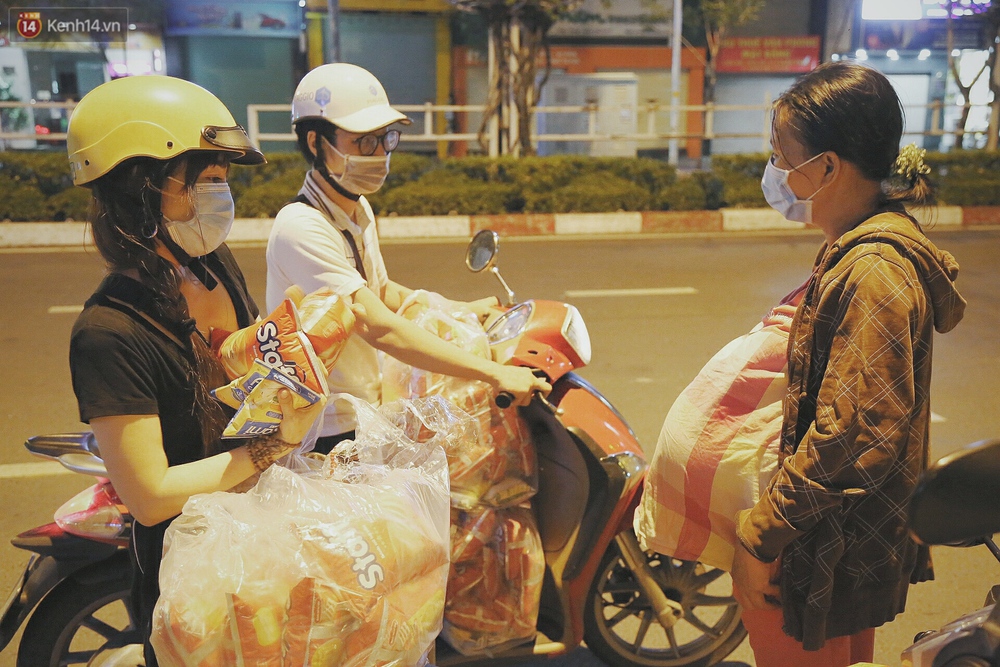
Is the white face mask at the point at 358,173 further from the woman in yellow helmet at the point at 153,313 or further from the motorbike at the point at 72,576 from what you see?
the motorbike at the point at 72,576

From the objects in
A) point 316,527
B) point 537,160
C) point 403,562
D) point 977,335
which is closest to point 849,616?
point 403,562

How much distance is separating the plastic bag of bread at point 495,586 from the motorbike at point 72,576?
2.84 ft

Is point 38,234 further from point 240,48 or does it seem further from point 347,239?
point 240,48

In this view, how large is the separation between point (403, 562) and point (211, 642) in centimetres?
38

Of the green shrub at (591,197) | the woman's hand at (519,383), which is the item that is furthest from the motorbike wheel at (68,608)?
the green shrub at (591,197)

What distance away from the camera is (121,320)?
5.27ft

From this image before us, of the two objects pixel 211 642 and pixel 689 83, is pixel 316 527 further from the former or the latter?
pixel 689 83

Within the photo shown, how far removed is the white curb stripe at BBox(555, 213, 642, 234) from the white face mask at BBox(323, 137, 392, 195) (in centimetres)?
985

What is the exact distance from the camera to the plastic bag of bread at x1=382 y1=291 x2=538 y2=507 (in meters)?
2.31

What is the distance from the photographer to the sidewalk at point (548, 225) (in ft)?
36.9

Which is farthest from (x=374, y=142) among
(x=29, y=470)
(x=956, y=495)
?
(x=29, y=470)

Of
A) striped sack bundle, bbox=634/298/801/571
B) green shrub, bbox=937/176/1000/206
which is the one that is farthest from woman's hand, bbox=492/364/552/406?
green shrub, bbox=937/176/1000/206

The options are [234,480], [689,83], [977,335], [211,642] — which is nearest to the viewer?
[211,642]

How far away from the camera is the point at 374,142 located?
253 cm
